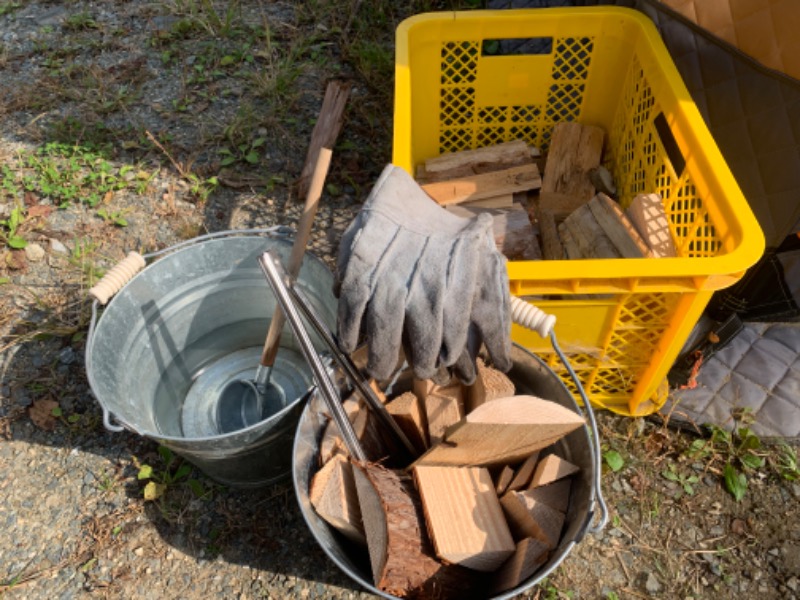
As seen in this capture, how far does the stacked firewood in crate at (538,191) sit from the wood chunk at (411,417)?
2.11ft

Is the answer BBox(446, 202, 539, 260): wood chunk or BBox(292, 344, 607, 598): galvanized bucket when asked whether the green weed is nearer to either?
BBox(292, 344, 607, 598): galvanized bucket

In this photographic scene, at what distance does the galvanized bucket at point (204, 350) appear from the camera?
149 cm

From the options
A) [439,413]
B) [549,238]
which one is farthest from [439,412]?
[549,238]

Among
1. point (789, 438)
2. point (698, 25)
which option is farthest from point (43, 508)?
point (698, 25)

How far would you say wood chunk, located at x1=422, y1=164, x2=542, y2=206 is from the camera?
206 cm

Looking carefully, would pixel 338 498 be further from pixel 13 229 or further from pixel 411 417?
pixel 13 229

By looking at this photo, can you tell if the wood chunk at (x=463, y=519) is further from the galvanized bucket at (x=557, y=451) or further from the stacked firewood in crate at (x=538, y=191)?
the stacked firewood in crate at (x=538, y=191)

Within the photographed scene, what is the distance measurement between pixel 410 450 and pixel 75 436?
44.8 inches

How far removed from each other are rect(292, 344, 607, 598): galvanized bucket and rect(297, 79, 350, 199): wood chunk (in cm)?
137

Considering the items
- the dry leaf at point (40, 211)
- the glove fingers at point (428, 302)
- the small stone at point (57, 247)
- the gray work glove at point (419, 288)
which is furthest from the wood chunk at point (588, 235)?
the dry leaf at point (40, 211)

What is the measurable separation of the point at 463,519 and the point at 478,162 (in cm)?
131

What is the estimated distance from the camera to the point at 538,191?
217cm

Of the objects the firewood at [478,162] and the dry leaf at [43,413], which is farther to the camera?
the firewood at [478,162]

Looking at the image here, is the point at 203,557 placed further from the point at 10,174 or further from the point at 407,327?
the point at 10,174
